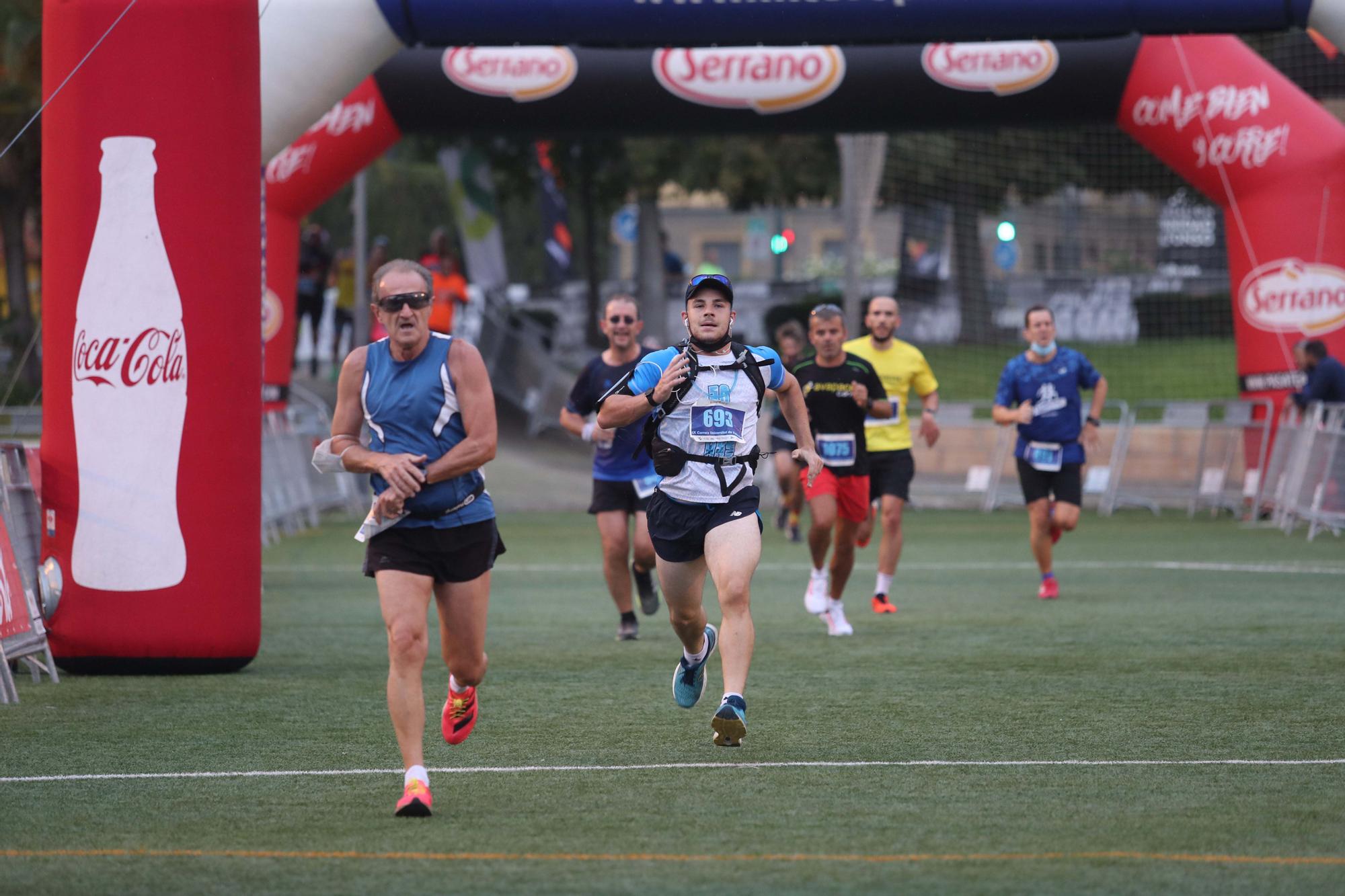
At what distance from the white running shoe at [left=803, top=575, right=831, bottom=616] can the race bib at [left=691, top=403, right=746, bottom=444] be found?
4.45 meters

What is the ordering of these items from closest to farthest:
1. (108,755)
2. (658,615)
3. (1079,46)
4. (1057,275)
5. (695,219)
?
(108,755) < (658,615) < (1079,46) < (1057,275) < (695,219)

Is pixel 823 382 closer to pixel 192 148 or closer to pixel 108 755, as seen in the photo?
pixel 192 148

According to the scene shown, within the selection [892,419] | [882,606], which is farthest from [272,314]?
[892,419]

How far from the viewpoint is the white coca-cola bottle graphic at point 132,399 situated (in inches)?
387

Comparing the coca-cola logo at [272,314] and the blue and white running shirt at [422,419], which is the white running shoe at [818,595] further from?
the coca-cola logo at [272,314]

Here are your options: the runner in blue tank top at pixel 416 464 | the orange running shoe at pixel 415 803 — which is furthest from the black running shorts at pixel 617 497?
the orange running shoe at pixel 415 803

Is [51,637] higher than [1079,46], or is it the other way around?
[1079,46]

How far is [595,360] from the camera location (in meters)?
11.7

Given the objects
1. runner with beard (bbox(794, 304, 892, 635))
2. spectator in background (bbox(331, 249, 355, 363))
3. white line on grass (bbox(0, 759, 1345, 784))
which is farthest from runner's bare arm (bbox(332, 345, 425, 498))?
spectator in background (bbox(331, 249, 355, 363))

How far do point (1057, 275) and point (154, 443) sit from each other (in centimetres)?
3069

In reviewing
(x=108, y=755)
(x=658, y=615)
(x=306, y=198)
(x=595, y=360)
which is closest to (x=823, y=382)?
(x=595, y=360)

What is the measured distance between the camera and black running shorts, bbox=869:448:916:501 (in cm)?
1261

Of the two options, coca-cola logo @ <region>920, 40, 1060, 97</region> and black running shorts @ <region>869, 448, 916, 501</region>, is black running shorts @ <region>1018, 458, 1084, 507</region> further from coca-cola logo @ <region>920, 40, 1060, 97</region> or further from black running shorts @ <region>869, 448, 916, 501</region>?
coca-cola logo @ <region>920, 40, 1060, 97</region>

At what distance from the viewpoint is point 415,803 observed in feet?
20.1
